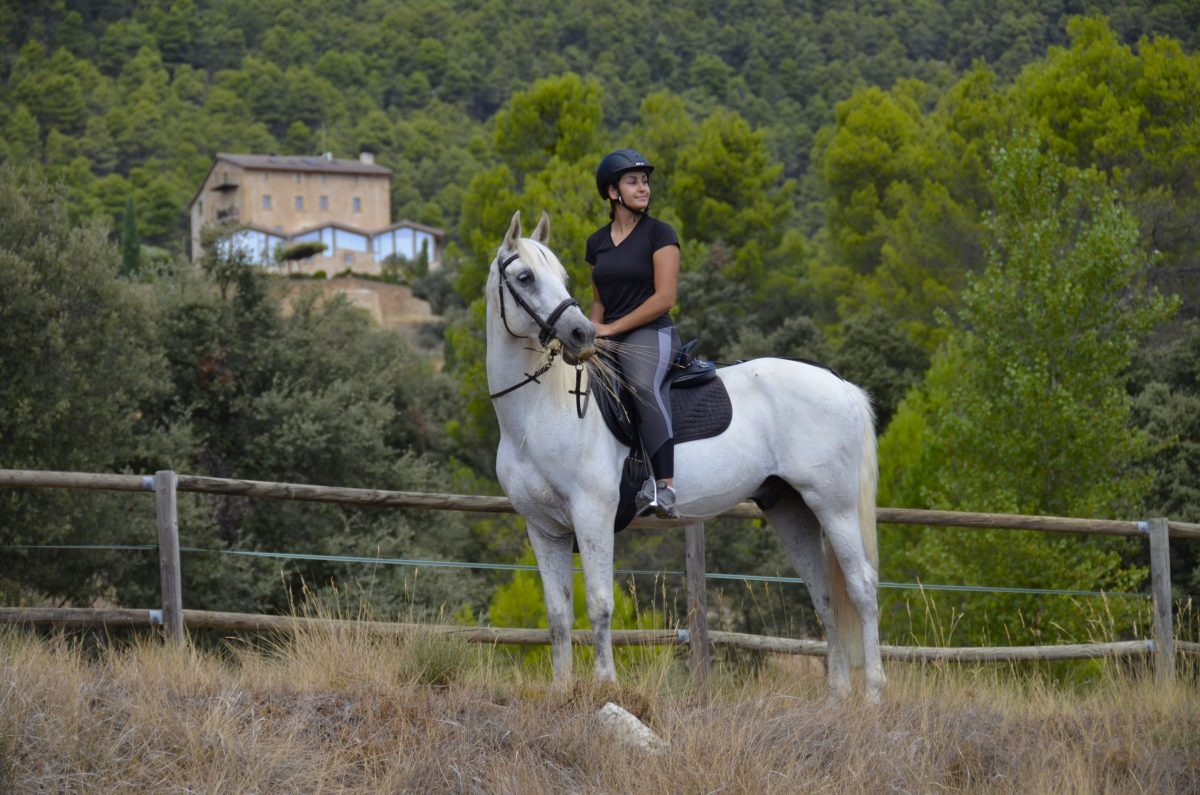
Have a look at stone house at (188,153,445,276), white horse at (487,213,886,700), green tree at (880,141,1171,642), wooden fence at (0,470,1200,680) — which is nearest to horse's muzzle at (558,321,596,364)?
white horse at (487,213,886,700)

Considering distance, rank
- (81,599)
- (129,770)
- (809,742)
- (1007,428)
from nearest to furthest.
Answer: (129,770)
(809,742)
(1007,428)
(81,599)

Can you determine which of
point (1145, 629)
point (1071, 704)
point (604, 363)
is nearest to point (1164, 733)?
point (1071, 704)

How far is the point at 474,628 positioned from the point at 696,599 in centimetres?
136

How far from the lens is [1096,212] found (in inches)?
664

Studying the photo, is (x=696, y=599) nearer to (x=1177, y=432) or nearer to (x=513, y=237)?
(x=513, y=237)

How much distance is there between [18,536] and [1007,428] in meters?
12.3

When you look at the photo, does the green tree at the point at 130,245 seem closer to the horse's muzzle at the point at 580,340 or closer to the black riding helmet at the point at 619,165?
the black riding helmet at the point at 619,165

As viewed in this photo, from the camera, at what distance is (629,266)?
591cm

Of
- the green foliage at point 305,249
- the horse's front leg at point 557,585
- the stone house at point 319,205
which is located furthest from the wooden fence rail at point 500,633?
the stone house at point 319,205

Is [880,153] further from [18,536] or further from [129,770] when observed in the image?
[129,770]

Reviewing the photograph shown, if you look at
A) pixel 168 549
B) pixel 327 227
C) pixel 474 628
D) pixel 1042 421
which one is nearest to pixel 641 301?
pixel 474 628

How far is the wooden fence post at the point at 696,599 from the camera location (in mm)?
7164

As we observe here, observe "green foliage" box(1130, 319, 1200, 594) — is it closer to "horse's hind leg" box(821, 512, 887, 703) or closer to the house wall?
"horse's hind leg" box(821, 512, 887, 703)

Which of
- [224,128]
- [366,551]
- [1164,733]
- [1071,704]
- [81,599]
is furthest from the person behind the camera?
[224,128]
